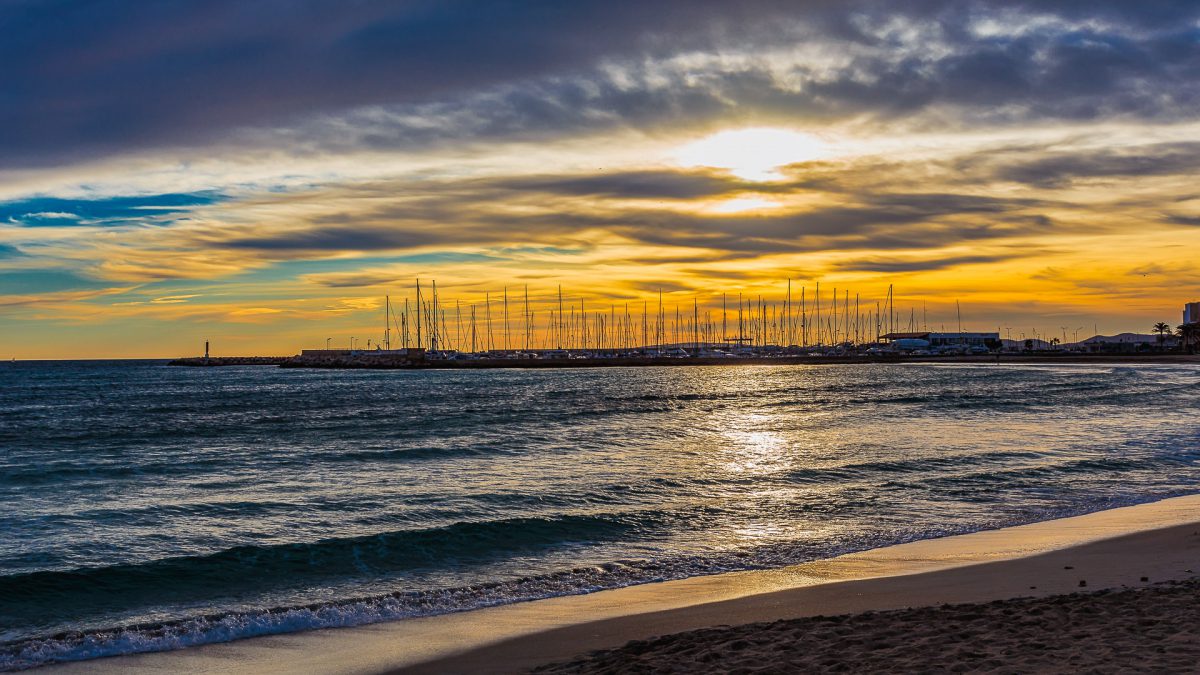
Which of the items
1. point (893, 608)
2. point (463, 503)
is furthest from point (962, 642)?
point (463, 503)

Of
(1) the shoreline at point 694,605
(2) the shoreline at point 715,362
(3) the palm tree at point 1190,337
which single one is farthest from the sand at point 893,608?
(3) the palm tree at point 1190,337

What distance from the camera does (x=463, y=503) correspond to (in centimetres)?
2023

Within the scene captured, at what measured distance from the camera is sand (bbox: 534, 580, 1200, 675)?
785 cm

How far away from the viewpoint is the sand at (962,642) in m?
7.85

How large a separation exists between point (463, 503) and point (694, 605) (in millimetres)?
9427

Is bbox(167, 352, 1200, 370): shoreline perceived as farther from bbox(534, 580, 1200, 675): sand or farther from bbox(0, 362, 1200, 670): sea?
bbox(534, 580, 1200, 675): sand

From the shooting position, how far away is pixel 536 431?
3797cm

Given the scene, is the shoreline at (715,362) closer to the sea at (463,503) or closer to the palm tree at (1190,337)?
the palm tree at (1190,337)

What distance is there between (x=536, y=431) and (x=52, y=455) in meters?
18.0

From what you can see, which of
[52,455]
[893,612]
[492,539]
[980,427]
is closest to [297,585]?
[492,539]

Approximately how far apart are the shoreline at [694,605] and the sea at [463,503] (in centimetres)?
62

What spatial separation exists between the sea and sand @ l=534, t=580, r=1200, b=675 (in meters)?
4.03

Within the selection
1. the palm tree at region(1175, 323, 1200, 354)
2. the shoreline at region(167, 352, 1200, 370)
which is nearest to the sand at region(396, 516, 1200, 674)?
the shoreline at region(167, 352, 1200, 370)

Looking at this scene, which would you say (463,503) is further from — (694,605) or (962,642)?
(962,642)
